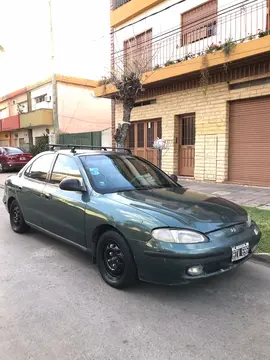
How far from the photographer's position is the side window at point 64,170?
4.25m

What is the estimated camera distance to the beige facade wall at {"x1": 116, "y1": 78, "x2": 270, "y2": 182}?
10.3 m

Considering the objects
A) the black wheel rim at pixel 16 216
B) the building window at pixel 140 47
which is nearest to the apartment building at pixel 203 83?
the building window at pixel 140 47

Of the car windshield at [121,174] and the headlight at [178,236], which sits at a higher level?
the car windshield at [121,174]

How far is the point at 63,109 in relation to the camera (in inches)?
858

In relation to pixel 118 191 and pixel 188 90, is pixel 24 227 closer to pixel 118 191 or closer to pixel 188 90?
pixel 118 191

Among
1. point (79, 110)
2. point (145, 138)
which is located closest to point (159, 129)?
point (145, 138)

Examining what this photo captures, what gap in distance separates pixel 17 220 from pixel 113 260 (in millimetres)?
2859

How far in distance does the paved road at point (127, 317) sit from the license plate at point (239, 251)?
434mm

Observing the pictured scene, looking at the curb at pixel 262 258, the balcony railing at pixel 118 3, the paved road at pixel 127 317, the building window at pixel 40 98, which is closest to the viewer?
the paved road at pixel 127 317

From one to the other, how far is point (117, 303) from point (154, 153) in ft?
33.8

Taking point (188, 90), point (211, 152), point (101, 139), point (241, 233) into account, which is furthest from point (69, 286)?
point (101, 139)

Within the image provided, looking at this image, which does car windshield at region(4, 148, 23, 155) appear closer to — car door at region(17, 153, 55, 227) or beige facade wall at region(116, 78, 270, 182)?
beige facade wall at region(116, 78, 270, 182)

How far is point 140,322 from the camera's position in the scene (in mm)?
2834

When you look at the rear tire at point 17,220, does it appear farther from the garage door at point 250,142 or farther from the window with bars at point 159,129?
the window with bars at point 159,129
